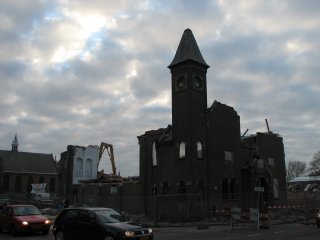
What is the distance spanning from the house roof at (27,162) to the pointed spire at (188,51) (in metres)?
66.6

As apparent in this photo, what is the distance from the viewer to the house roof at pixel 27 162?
3799 inches

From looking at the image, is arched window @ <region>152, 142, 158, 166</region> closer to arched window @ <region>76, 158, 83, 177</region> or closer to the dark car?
the dark car

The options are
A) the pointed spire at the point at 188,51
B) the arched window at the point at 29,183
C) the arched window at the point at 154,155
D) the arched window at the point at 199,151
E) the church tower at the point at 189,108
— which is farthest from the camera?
the arched window at the point at 29,183

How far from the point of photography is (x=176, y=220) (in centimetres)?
3678

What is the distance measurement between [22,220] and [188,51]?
79.9 feet

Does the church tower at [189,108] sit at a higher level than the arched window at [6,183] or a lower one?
higher

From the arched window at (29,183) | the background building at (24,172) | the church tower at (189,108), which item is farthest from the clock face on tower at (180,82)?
the arched window at (29,183)

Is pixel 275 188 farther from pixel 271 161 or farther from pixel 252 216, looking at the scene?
pixel 252 216

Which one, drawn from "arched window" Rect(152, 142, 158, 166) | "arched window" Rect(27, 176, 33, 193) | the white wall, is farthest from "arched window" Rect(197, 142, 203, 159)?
"arched window" Rect(27, 176, 33, 193)

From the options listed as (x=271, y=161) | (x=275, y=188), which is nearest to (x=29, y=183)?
(x=271, y=161)

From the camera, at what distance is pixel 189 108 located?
127ft

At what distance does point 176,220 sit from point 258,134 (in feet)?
55.1

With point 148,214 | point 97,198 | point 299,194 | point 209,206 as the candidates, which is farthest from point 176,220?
point 299,194

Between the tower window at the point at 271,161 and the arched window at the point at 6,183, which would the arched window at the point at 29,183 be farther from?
the tower window at the point at 271,161
